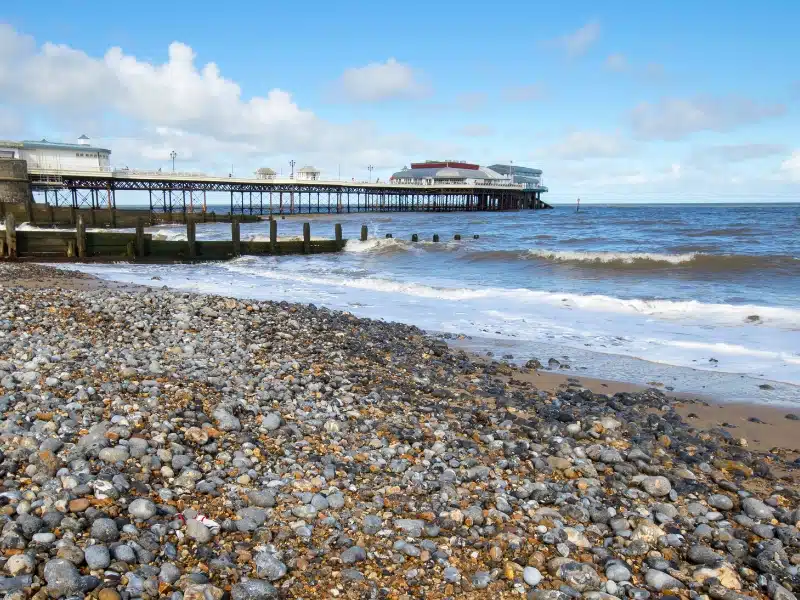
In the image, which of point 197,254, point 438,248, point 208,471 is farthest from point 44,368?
point 438,248

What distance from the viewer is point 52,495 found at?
351 centimetres

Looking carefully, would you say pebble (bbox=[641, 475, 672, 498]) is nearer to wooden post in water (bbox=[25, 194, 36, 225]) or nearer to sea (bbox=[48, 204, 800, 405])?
sea (bbox=[48, 204, 800, 405])

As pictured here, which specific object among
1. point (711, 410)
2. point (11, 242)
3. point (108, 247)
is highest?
point (11, 242)

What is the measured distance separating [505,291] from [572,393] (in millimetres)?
9722

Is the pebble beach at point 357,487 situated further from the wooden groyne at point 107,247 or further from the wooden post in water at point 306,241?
the wooden post in water at point 306,241

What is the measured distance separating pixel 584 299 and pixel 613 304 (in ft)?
2.49

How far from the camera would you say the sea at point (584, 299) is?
345 inches

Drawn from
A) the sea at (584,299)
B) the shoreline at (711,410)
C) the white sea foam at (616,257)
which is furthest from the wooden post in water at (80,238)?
the shoreline at (711,410)

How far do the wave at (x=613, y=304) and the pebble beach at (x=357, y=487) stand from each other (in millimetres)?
6625

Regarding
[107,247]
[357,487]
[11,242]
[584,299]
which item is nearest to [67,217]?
[107,247]

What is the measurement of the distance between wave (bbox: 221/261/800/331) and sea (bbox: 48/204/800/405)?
0.04m

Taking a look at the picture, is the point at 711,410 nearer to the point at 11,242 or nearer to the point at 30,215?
the point at 11,242

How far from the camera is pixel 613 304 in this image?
555 inches

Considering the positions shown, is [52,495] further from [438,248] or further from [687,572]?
[438,248]
